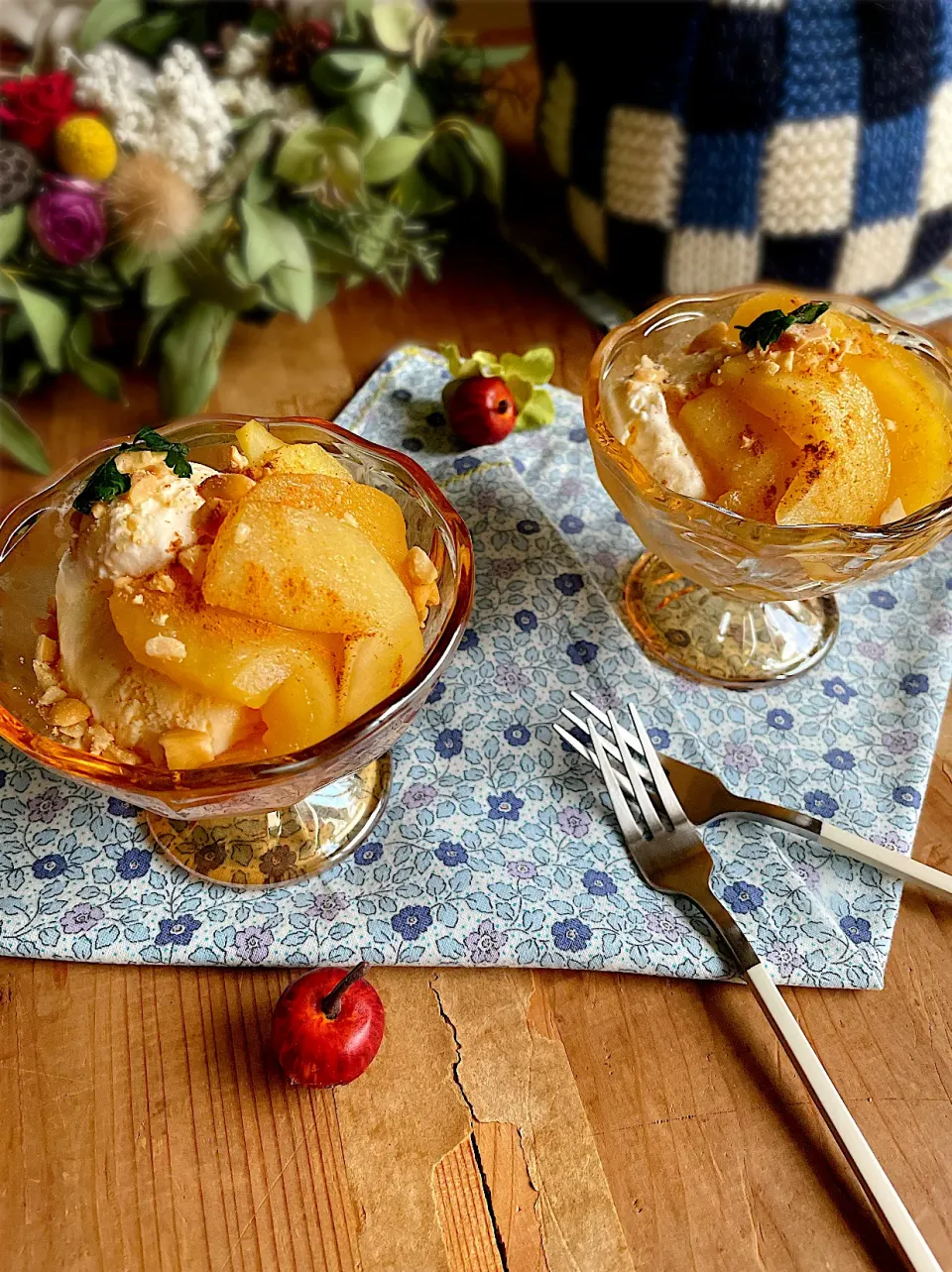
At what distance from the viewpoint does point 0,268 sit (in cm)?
156

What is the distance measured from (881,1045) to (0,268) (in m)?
1.52

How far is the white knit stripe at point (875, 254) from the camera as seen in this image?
165cm

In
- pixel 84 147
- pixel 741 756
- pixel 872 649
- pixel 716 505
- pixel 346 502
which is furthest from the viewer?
pixel 84 147

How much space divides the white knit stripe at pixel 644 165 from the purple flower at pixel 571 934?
1128mm

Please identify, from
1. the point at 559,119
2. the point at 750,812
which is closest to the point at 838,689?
the point at 750,812

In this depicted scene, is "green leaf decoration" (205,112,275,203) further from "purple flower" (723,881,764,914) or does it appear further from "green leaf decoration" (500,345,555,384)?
"purple flower" (723,881,764,914)

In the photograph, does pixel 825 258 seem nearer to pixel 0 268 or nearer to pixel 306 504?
pixel 306 504

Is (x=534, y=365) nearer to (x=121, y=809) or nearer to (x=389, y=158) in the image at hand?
(x=389, y=158)

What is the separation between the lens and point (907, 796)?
116cm

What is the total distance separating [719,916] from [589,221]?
4.06 ft

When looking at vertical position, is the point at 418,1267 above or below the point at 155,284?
below

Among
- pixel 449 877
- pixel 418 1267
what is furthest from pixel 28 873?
pixel 418 1267

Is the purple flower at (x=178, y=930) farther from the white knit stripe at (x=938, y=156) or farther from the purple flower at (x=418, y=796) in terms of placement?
the white knit stripe at (x=938, y=156)

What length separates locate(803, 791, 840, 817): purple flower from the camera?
1.15 metres
